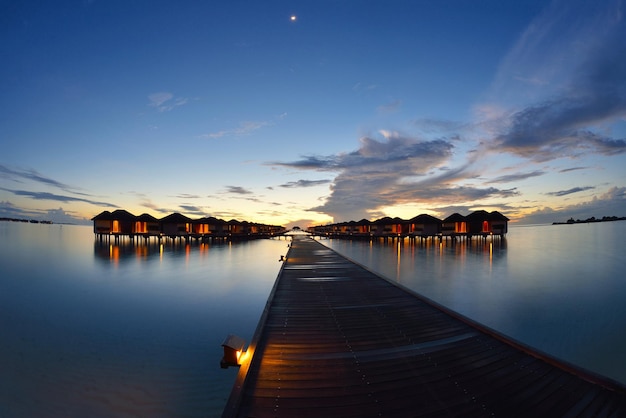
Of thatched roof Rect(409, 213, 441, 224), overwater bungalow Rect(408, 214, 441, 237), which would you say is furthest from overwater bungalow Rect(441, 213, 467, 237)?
thatched roof Rect(409, 213, 441, 224)

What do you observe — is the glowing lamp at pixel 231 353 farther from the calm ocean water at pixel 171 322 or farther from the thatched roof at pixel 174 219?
the thatched roof at pixel 174 219

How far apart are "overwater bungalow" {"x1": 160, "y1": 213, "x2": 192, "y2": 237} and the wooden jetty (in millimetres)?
45439

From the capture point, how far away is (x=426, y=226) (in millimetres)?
52125

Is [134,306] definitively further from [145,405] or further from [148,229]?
[148,229]

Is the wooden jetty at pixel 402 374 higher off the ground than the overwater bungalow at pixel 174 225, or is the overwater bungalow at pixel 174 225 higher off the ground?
the overwater bungalow at pixel 174 225

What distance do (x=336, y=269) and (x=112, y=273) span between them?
15.5m

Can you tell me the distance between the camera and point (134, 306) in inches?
479

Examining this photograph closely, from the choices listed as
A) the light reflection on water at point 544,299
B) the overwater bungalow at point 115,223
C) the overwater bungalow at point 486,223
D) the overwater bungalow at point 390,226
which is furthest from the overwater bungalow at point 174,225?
the overwater bungalow at point 486,223

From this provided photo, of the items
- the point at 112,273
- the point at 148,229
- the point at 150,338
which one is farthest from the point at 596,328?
the point at 148,229

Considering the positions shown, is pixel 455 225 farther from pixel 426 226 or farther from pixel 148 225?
pixel 148 225

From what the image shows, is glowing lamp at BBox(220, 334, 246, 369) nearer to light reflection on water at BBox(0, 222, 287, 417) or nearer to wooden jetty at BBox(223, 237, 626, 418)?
wooden jetty at BBox(223, 237, 626, 418)

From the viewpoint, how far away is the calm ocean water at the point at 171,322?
19.5 feet

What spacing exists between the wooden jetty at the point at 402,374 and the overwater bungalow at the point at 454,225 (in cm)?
4906

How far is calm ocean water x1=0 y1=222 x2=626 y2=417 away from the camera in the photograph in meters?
5.94
